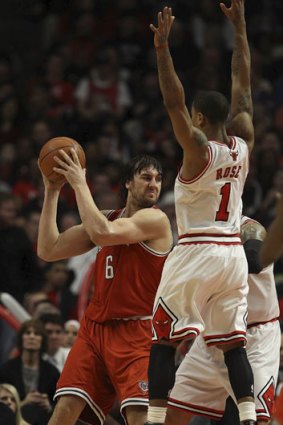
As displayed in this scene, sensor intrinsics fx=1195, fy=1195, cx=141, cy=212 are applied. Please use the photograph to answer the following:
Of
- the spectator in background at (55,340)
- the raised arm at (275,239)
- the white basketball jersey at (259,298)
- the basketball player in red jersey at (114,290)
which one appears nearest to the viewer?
the raised arm at (275,239)

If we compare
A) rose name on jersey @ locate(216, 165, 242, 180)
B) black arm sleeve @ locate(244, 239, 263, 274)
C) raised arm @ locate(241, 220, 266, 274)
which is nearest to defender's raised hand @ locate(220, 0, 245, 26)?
rose name on jersey @ locate(216, 165, 242, 180)

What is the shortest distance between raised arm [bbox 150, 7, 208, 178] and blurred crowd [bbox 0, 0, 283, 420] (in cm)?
554

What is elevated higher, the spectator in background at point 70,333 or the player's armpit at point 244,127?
the player's armpit at point 244,127

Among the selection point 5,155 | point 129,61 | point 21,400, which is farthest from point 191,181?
point 129,61

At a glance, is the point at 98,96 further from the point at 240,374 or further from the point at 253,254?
the point at 240,374

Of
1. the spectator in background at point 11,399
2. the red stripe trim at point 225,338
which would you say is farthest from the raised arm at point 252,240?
the spectator in background at point 11,399

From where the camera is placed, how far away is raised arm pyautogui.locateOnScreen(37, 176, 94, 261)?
25.3 feet

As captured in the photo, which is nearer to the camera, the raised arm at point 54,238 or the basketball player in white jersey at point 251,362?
the basketball player in white jersey at point 251,362

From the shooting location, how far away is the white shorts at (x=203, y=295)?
7.15 metres

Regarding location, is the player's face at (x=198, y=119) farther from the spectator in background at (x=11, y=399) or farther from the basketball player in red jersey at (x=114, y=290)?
the spectator in background at (x=11, y=399)

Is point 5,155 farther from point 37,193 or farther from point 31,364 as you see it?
point 31,364

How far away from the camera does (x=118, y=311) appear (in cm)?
756

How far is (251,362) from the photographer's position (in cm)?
762

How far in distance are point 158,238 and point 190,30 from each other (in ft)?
33.3
